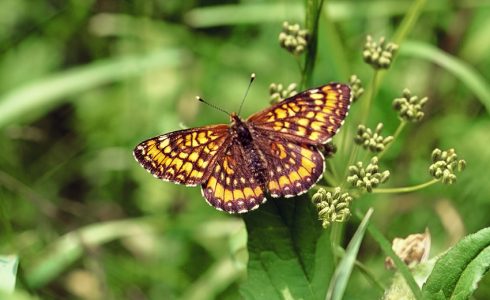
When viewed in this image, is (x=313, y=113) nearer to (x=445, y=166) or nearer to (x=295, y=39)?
(x=295, y=39)

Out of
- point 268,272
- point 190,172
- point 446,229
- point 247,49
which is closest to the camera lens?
point 268,272

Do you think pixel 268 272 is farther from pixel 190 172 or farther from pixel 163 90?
pixel 163 90

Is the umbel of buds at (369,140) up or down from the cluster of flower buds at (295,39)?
down

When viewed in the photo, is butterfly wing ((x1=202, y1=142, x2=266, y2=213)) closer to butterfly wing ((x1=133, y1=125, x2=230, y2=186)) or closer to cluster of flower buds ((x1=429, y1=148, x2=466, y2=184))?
butterfly wing ((x1=133, y1=125, x2=230, y2=186))

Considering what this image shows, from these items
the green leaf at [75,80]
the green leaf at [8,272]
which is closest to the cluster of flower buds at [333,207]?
the green leaf at [8,272]

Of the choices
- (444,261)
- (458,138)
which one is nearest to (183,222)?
(458,138)

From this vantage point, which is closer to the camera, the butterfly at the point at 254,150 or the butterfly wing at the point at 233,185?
the butterfly wing at the point at 233,185

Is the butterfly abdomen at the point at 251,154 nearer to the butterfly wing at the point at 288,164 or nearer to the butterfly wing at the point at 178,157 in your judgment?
the butterfly wing at the point at 288,164
